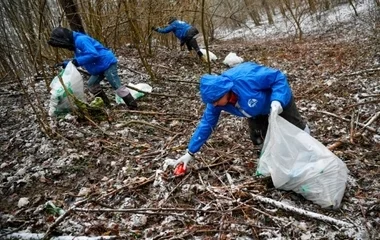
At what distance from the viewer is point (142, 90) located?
5781 millimetres

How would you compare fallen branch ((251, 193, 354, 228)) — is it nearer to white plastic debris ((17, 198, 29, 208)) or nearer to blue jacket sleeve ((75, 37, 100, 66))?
white plastic debris ((17, 198, 29, 208))

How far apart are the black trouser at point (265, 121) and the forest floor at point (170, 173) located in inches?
9.0

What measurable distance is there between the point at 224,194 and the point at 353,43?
720cm

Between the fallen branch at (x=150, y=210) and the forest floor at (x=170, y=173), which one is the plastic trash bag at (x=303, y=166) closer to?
the forest floor at (x=170, y=173)

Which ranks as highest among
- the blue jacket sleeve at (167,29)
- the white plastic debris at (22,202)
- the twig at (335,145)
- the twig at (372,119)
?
the blue jacket sleeve at (167,29)

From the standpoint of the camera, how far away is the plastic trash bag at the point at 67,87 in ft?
15.1

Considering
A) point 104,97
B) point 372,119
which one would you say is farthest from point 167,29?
point 372,119

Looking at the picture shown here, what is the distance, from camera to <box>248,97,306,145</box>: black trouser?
3.26 meters

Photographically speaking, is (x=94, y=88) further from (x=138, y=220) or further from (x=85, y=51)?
(x=138, y=220)

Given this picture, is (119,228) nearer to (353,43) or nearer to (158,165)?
(158,165)

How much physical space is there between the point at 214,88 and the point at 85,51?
8.44ft

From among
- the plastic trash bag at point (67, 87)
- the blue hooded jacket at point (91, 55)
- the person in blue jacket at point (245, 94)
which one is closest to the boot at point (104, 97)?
the blue hooded jacket at point (91, 55)

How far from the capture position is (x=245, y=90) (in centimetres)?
300

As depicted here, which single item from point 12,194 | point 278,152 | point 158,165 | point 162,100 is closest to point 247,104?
point 278,152
